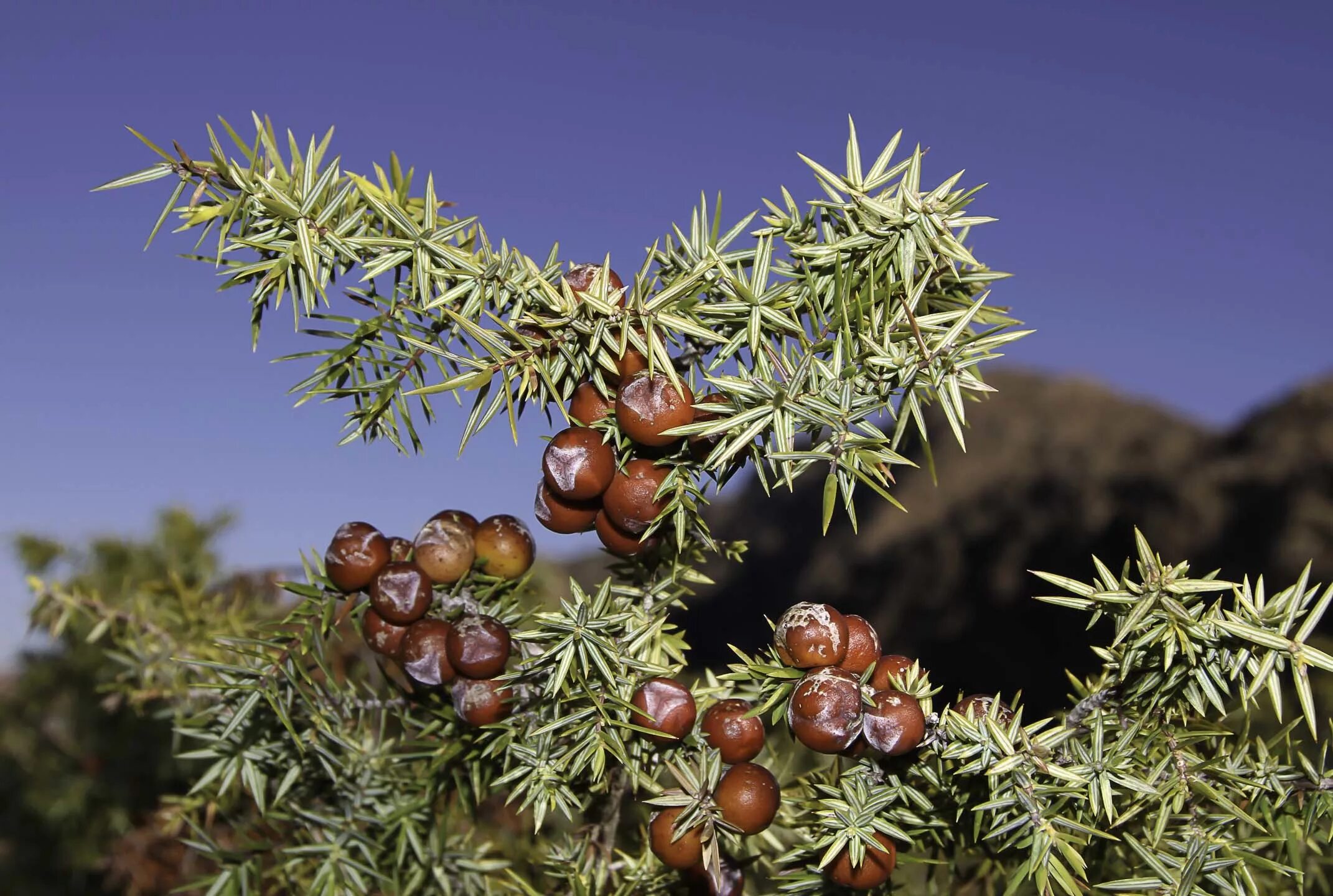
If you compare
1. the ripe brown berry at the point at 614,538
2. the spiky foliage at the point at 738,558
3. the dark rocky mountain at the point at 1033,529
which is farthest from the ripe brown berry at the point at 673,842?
the dark rocky mountain at the point at 1033,529

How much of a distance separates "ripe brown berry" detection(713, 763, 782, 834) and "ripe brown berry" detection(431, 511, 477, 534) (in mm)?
462

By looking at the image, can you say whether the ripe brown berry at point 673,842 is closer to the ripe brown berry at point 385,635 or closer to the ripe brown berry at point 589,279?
the ripe brown berry at point 385,635

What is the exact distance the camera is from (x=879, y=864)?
1.01 metres

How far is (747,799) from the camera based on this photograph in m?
0.99

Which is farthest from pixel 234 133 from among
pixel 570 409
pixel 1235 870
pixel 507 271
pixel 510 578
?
pixel 1235 870

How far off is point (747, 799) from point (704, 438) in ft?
1.32

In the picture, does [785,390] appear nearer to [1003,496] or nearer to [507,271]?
[507,271]

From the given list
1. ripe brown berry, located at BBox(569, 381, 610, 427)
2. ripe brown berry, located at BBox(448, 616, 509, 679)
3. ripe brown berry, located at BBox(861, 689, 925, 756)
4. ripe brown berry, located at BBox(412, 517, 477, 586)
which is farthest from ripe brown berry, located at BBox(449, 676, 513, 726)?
ripe brown berry, located at BBox(861, 689, 925, 756)

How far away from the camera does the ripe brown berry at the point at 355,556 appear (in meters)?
1.14

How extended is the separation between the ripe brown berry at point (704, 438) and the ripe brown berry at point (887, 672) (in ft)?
1.00

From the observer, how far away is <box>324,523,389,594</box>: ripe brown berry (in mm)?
1137

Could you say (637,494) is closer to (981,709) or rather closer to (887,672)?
(887,672)

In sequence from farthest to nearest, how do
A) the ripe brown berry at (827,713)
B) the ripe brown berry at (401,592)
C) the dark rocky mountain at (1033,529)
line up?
1. the dark rocky mountain at (1033,529)
2. the ripe brown berry at (401,592)
3. the ripe brown berry at (827,713)

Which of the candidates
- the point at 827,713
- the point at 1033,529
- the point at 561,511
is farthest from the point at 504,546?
the point at 1033,529
